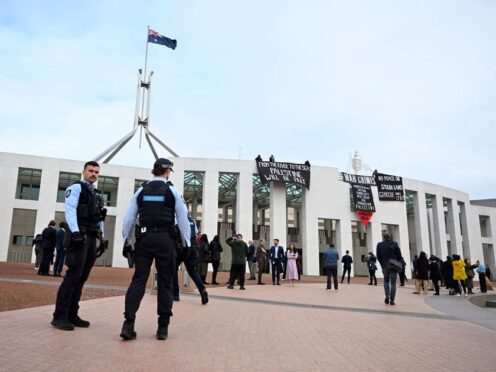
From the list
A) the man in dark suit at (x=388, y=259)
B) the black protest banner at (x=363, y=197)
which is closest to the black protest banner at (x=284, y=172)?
the black protest banner at (x=363, y=197)

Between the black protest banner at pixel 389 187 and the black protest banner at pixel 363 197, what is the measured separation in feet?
4.24

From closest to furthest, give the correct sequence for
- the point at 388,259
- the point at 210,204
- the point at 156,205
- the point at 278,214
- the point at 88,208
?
the point at 156,205, the point at 88,208, the point at 388,259, the point at 210,204, the point at 278,214

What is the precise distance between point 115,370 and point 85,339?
47.6 inches

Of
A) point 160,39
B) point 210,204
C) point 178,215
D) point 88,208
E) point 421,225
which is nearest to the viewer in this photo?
point 178,215

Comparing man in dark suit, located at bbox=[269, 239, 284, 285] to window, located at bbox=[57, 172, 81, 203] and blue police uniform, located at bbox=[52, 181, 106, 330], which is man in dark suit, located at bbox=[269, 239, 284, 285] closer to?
blue police uniform, located at bbox=[52, 181, 106, 330]

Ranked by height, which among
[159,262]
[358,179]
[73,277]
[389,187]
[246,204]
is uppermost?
[358,179]

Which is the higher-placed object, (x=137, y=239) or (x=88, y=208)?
(x=88, y=208)

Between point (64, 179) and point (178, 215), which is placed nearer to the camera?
point (178, 215)

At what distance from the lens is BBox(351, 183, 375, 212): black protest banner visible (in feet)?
111

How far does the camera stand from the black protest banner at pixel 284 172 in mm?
31797

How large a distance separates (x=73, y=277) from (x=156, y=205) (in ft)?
4.27

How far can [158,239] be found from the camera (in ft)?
13.8

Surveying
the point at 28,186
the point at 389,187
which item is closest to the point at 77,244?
the point at 389,187

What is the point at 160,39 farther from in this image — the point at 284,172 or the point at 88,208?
the point at 88,208
